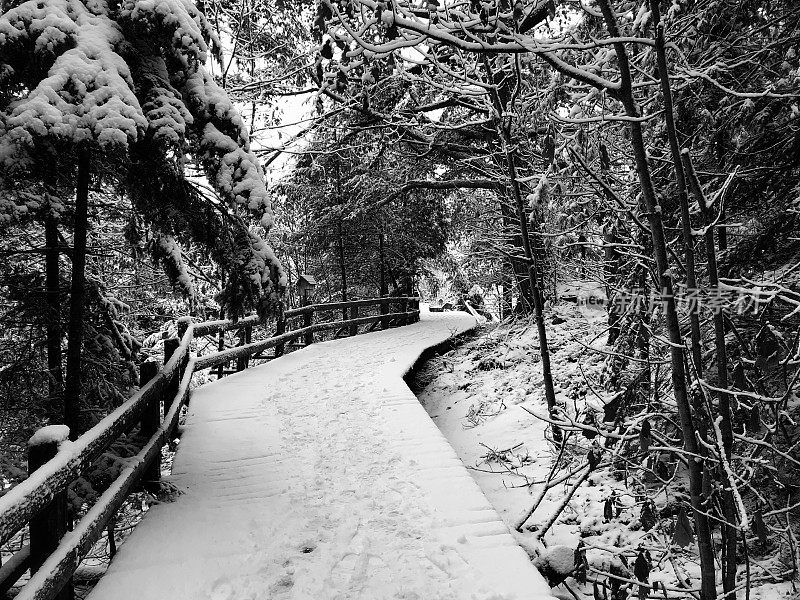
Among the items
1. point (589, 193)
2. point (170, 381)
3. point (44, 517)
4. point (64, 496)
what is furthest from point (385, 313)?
point (44, 517)

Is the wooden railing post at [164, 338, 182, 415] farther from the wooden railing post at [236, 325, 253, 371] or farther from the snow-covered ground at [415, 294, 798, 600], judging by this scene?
the snow-covered ground at [415, 294, 798, 600]

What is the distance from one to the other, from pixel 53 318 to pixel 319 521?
11.0ft

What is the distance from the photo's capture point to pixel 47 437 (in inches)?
107

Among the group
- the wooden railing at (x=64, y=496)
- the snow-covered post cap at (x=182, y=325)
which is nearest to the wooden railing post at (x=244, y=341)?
the snow-covered post cap at (x=182, y=325)

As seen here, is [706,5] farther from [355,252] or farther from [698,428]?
[355,252]

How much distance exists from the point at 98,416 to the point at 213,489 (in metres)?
1.63

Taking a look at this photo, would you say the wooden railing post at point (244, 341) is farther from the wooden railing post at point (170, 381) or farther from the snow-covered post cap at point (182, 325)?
the wooden railing post at point (170, 381)

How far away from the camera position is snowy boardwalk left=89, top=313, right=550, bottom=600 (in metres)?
3.25

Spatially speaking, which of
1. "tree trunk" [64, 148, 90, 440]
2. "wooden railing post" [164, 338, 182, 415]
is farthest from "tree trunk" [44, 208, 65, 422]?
"wooden railing post" [164, 338, 182, 415]

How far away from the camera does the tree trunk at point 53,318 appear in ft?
15.8

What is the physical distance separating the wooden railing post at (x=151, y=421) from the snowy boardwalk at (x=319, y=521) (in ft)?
0.97

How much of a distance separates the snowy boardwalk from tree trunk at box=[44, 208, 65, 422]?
1.39m

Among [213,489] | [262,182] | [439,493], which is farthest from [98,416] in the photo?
[439,493]

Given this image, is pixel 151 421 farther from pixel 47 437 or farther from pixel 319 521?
pixel 47 437
